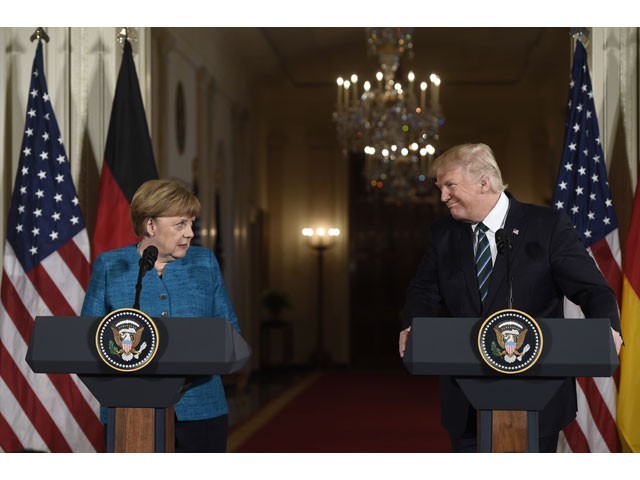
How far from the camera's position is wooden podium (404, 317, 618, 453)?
2961 millimetres

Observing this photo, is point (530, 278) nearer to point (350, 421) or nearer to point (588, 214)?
point (588, 214)

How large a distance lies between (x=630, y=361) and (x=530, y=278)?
7.20ft

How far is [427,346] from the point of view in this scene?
9.88 ft

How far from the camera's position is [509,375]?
2965mm

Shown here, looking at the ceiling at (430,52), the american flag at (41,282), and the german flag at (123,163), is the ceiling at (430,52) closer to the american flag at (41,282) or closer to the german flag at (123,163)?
the german flag at (123,163)

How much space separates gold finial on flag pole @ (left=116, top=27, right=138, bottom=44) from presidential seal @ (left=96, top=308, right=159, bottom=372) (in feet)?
11.8

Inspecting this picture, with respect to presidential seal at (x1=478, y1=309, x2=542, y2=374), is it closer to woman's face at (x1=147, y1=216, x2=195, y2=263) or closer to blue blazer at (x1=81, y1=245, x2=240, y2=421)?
blue blazer at (x1=81, y1=245, x2=240, y2=421)

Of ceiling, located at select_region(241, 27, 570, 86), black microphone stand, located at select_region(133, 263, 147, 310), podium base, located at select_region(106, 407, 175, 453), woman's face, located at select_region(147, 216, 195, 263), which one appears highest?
ceiling, located at select_region(241, 27, 570, 86)

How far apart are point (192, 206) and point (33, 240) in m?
2.52

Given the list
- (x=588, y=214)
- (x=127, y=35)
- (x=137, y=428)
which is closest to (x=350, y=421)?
(x=588, y=214)

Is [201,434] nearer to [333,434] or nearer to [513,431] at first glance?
[513,431]

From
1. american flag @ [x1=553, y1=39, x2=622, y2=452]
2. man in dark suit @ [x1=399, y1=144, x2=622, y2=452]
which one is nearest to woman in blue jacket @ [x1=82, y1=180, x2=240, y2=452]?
man in dark suit @ [x1=399, y1=144, x2=622, y2=452]

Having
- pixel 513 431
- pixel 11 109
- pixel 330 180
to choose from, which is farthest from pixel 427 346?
pixel 330 180

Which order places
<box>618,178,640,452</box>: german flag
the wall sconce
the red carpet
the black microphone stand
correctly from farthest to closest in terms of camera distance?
the wall sconce, the red carpet, <box>618,178,640,452</box>: german flag, the black microphone stand
